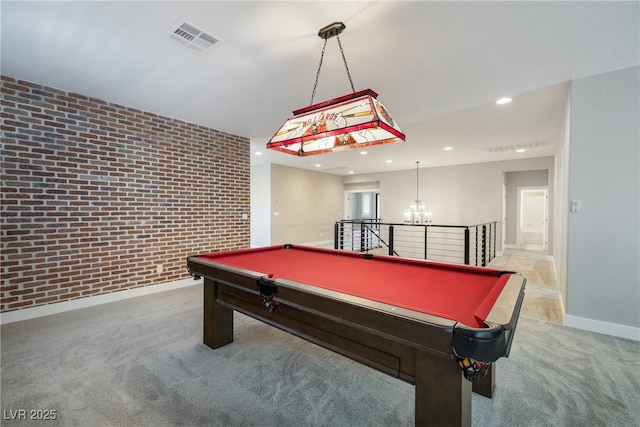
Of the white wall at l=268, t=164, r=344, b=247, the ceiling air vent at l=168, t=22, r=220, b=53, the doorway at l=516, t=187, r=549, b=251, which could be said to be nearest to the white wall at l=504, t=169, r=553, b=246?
the doorway at l=516, t=187, r=549, b=251

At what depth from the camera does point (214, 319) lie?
89.5 inches

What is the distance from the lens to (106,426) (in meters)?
1.47

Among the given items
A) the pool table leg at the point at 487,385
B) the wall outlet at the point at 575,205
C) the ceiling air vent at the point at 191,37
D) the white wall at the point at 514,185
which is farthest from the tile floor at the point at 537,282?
the ceiling air vent at the point at 191,37

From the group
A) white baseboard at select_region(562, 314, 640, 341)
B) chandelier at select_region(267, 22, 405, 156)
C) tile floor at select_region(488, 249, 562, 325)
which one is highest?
chandelier at select_region(267, 22, 405, 156)

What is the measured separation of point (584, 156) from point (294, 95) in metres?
3.05

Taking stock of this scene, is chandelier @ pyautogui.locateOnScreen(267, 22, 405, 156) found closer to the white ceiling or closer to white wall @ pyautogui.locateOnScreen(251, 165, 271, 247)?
the white ceiling

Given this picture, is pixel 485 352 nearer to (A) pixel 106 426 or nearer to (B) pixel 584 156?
(A) pixel 106 426

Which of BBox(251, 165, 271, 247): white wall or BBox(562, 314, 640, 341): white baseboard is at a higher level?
BBox(251, 165, 271, 247): white wall

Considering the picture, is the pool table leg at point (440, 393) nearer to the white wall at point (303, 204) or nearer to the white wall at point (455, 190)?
the white wall at point (303, 204)

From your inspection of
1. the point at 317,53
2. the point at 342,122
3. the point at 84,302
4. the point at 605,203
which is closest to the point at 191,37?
the point at 317,53

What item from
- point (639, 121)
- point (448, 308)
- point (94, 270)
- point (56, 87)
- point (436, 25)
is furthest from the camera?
point (94, 270)

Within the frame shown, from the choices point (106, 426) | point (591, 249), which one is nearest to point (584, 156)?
point (591, 249)

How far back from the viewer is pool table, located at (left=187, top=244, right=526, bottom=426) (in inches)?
39.8

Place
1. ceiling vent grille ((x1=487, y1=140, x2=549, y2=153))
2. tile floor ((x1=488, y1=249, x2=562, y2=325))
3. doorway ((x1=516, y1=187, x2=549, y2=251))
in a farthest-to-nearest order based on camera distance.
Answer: doorway ((x1=516, y1=187, x2=549, y2=251)), ceiling vent grille ((x1=487, y1=140, x2=549, y2=153)), tile floor ((x1=488, y1=249, x2=562, y2=325))
